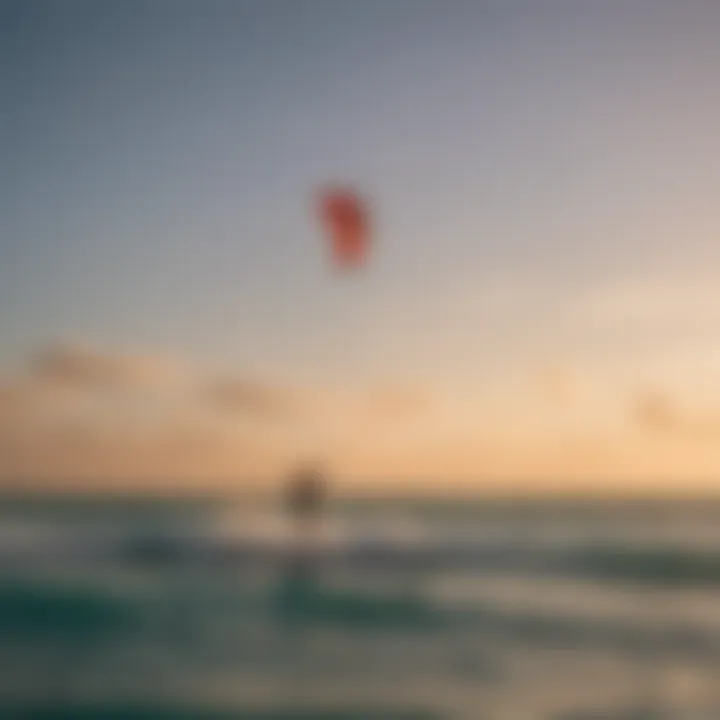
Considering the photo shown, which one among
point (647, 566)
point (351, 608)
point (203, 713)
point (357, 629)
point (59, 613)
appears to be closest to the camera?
point (203, 713)

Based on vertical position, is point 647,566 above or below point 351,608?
above

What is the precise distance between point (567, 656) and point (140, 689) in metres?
2.14

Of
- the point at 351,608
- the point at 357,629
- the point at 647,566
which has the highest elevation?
the point at 647,566

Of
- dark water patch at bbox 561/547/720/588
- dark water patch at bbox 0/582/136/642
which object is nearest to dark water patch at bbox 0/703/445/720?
dark water patch at bbox 0/582/136/642

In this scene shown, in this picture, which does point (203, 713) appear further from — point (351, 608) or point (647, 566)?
point (647, 566)

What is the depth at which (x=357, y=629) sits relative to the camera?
4855 mm

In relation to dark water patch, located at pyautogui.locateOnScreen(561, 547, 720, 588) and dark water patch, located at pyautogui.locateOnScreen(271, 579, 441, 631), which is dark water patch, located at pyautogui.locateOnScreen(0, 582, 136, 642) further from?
dark water patch, located at pyautogui.locateOnScreen(561, 547, 720, 588)

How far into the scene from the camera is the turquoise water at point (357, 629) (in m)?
3.56

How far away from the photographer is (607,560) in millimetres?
7637

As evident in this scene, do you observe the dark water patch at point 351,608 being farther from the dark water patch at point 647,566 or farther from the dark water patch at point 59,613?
the dark water patch at point 647,566

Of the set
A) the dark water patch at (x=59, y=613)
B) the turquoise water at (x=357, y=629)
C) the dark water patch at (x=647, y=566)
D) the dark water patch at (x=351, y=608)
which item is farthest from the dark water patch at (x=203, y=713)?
the dark water patch at (x=647, y=566)

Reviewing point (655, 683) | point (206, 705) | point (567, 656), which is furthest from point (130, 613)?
point (655, 683)

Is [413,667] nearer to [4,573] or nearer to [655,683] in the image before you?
[655,683]

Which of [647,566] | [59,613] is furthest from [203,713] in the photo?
[647,566]
